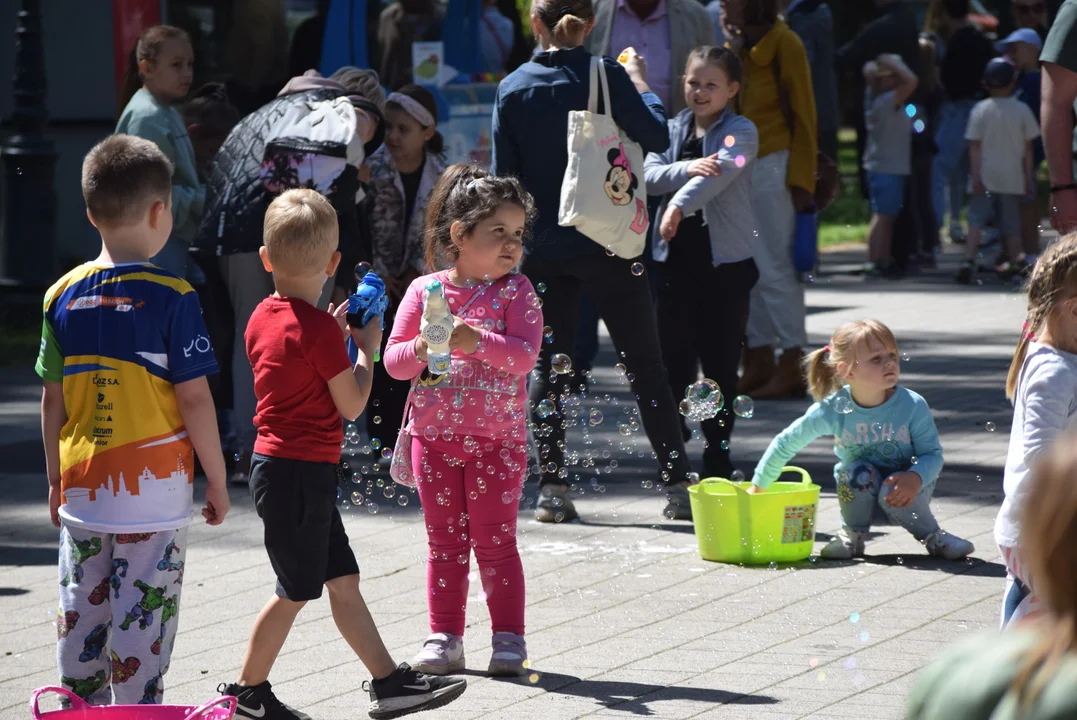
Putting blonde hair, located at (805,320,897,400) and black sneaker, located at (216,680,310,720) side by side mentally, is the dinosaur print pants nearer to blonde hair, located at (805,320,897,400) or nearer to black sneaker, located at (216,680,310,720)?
black sneaker, located at (216,680,310,720)

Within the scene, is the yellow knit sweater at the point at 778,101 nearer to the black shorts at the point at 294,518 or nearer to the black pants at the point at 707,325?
the black pants at the point at 707,325

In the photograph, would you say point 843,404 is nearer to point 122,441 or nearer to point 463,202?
point 463,202

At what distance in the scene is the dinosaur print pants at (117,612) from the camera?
3756 mm

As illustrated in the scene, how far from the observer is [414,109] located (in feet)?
25.7

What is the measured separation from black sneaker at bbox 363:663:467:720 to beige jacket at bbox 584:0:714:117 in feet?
14.6

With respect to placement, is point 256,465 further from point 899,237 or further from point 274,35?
point 899,237

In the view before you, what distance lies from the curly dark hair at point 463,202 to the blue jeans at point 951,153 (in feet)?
40.3

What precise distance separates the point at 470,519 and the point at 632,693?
2.32ft

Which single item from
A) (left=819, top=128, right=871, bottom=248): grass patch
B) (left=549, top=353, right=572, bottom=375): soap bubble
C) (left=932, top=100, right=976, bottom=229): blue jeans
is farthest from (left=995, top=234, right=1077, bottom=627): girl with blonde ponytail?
(left=819, top=128, right=871, bottom=248): grass patch

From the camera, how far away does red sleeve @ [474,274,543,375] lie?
4562 millimetres

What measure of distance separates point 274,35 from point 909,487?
10.5m

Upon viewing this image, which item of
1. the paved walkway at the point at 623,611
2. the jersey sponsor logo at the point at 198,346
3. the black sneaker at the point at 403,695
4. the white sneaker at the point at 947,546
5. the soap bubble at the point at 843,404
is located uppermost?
the jersey sponsor logo at the point at 198,346

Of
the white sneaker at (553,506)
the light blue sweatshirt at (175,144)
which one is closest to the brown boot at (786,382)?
the white sneaker at (553,506)

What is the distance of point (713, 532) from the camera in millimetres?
5891
